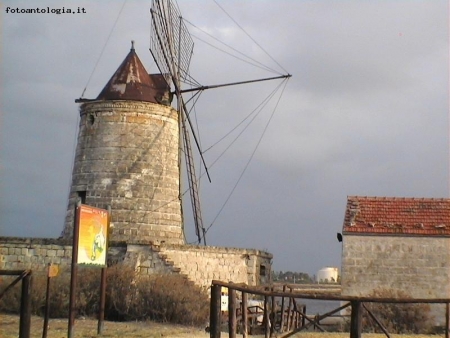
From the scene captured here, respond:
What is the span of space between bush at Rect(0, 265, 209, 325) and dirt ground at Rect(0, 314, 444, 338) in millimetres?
549

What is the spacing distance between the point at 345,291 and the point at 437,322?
2.62 metres

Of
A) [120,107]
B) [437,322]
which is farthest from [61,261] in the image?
[437,322]

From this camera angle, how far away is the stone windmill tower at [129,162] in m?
23.6

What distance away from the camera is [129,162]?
23734 mm

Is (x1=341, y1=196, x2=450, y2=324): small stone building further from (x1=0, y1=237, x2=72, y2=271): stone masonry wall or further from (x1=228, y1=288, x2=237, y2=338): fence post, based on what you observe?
(x1=228, y1=288, x2=237, y2=338): fence post

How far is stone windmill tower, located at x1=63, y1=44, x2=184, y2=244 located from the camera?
23562mm

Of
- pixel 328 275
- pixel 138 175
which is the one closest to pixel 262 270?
pixel 138 175

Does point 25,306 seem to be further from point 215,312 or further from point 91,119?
point 91,119

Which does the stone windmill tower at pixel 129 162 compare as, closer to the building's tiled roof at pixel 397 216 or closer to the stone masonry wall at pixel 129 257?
the stone masonry wall at pixel 129 257

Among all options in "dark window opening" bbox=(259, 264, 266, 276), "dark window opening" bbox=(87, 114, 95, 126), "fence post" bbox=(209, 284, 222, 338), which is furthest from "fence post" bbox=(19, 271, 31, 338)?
"dark window opening" bbox=(259, 264, 266, 276)

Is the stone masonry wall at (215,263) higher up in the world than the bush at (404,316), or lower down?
higher up

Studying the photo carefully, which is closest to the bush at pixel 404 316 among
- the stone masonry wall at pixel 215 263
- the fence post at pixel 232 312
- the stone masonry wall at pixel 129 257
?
the stone masonry wall at pixel 215 263

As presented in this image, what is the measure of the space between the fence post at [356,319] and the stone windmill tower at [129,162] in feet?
52.4

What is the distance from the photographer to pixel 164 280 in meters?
19.4
